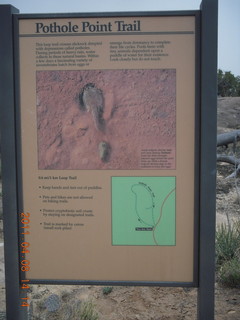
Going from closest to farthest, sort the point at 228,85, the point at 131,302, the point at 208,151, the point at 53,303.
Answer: the point at 208,151
the point at 53,303
the point at 131,302
the point at 228,85

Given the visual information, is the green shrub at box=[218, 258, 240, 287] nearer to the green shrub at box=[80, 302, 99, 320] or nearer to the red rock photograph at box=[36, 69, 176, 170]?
the green shrub at box=[80, 302, 99, 320]

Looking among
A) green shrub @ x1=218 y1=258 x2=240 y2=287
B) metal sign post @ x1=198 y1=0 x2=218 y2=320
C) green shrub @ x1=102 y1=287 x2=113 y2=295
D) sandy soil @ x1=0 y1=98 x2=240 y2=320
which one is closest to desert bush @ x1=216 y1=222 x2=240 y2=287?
green shrub @ x1=218 y1=258 x2=240 y2=287

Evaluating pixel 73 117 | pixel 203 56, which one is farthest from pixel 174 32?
pixel 73 117

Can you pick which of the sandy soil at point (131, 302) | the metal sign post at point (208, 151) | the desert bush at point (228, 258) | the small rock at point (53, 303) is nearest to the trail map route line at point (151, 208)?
the metal sign post at point (208, 151)

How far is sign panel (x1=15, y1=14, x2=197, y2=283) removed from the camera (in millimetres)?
2295

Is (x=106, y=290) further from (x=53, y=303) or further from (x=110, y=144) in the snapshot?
(x=110, y=144)

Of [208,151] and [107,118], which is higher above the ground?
[107,118]

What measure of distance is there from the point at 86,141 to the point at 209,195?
86cm

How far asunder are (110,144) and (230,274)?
7.15ft

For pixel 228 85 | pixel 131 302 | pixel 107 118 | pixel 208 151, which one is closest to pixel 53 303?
pixel 131 302

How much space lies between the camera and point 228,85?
37219mm

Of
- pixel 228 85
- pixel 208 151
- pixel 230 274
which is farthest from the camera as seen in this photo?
pixel 228 85

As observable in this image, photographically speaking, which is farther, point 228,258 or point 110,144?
point 228,258

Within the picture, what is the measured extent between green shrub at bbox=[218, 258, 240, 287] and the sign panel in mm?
1454
